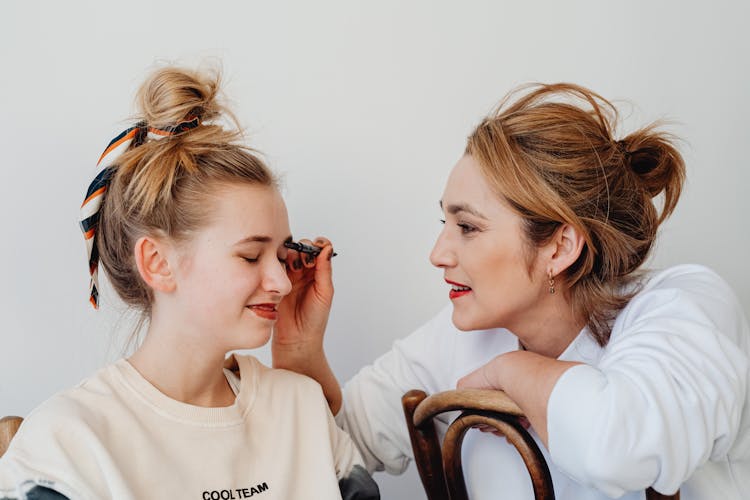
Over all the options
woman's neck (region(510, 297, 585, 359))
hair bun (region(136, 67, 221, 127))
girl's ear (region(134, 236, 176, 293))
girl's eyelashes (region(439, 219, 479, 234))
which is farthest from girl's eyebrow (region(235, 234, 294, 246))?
woman's neck (region(510, 297, 585, 359))

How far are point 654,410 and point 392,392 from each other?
0.59 m

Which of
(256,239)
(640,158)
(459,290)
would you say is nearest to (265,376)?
(256,239)

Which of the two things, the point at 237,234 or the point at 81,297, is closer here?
the point at 237,234

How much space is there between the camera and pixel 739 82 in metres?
1.76

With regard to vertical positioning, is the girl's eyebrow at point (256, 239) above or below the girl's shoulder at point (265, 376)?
above

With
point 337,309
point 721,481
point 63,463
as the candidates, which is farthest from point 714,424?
point 337,309

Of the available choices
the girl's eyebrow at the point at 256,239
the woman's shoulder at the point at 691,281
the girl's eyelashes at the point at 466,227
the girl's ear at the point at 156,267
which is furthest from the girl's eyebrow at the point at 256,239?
the woman's shoulder at the point at 691,281

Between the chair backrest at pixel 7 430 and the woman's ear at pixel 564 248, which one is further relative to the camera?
the woman's ear at pixel 564 248

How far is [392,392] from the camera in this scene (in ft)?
4.72

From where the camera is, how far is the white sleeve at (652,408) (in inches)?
36.2

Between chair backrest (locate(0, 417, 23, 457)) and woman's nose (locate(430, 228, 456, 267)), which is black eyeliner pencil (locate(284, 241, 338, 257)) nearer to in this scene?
woman's nose (locate(430, 228, 456, 267))

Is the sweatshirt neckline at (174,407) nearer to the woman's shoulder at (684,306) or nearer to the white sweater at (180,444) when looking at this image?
Answer: the white sweater at (180,444)

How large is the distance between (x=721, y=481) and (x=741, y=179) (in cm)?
85

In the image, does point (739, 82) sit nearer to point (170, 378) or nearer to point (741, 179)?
point (741, 179)
